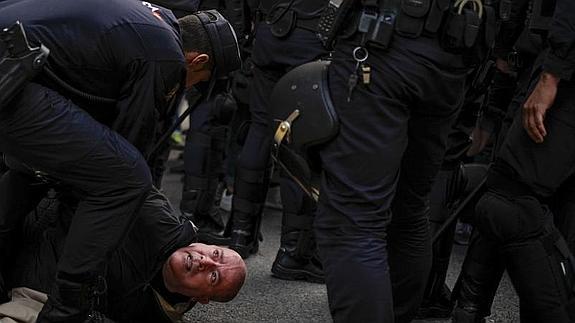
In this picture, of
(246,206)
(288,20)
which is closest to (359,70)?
(288,20)

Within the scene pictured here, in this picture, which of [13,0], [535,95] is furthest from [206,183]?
[535,95]

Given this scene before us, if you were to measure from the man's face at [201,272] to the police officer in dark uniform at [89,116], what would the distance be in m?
0.46

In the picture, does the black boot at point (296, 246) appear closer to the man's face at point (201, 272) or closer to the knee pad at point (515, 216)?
the man's face at point (201, 272)

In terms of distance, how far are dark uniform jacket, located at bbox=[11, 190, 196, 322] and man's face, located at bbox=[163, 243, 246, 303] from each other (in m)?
0.06

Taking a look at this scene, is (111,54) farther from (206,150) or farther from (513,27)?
(206,150)

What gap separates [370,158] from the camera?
106 inches

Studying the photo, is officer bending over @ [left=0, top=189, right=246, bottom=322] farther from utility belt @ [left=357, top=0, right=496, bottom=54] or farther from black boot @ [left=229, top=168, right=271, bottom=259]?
utility belt @ [left=357, top=0, right=496, bottom=54]

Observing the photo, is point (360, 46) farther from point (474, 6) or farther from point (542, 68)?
point (542, 68)

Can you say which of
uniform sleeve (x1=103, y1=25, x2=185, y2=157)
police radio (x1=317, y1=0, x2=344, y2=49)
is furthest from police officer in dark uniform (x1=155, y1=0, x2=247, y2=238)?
police radio (x1=317, y1=0, x2=344, y2=49)

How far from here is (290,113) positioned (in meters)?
2.89

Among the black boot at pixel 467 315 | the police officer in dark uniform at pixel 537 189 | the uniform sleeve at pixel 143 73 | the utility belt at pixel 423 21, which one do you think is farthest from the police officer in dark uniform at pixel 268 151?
the utility belt at pixel 423 21

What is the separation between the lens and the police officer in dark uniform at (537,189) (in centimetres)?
309

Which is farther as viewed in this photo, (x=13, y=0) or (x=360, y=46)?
(x=13, y=0)

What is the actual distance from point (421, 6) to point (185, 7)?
7.19ft
